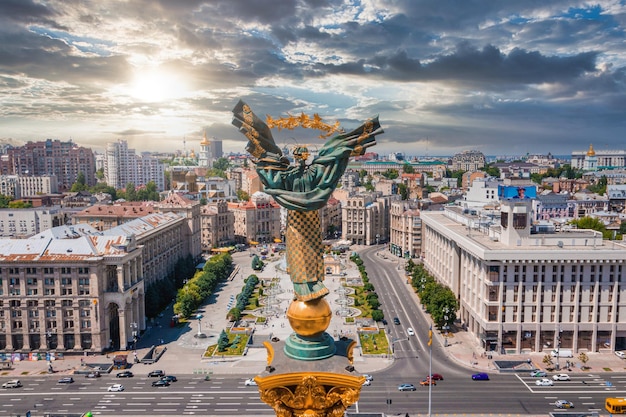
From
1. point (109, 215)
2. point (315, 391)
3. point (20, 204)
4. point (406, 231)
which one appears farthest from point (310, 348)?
point (20, 204)

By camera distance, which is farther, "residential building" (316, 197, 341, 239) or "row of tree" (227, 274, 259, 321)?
"residential building" (316, 197, 341, 239)

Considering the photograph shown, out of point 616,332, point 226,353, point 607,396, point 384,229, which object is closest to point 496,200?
point 384,229

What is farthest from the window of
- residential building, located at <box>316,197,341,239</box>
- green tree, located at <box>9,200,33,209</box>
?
green tree, located at <box>9,200,33,209</box>

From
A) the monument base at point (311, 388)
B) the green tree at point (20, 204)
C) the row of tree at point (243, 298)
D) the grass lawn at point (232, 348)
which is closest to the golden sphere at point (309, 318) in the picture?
the monument base at point (311, 388)

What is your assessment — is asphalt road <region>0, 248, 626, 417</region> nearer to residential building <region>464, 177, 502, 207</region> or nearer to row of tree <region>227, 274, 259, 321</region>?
Answer: row of tree <region>227, 274, 259, 321</region>

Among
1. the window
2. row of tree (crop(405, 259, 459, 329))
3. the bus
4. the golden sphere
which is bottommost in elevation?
the bus

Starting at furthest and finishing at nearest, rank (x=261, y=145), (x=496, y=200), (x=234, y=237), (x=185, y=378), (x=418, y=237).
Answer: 1. (x=234, y=237)
2. (x=418, y=237)
3. (x=496, y=200)
4. (x=185, y=378)
5. (x=261, y=145)

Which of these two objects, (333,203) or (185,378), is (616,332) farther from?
(333,203)
